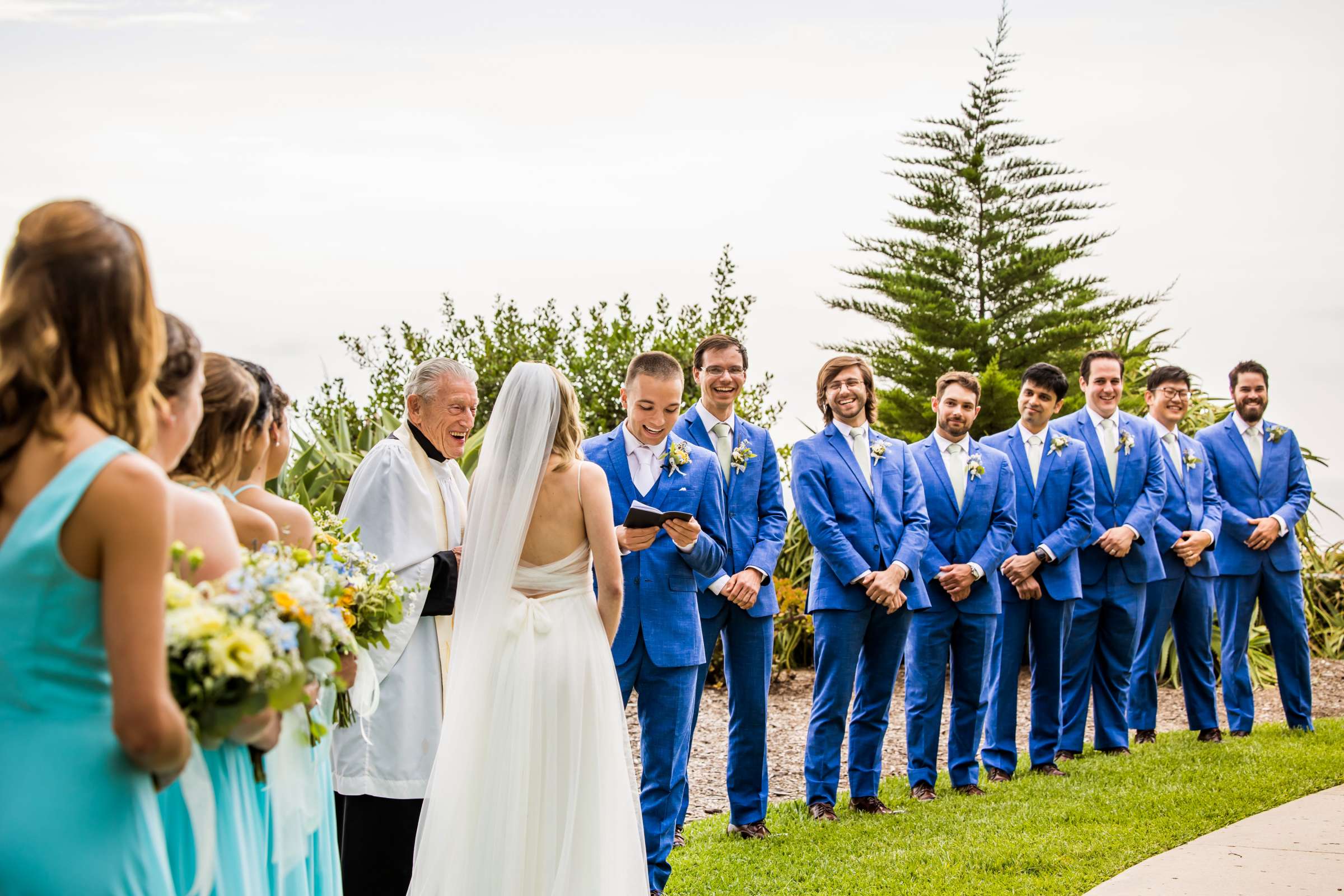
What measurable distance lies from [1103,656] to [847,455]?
2837 millimetres

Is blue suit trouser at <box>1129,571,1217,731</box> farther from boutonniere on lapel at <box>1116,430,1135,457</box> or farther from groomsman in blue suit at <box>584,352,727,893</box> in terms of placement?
groomsman in blue suit at <box>584,352,727,893</box>

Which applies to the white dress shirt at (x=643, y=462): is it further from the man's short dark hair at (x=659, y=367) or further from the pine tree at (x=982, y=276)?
the pine tree at (x=982, y=276)

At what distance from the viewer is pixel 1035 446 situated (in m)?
7.96

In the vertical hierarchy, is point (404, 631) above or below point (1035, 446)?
below

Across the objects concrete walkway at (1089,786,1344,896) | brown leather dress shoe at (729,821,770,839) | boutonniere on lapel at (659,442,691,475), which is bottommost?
brown leather dress shoe at (729,821,770,839)

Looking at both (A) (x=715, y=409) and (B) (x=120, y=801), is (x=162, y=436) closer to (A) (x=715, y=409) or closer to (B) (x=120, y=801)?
(B) (x=120, y=801)

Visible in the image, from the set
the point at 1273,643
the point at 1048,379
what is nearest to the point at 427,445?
the point at 1048,379

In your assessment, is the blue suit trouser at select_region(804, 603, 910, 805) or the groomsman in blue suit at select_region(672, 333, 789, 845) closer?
the groomsman in blue suit at select_region(672, 333, 789, 845)

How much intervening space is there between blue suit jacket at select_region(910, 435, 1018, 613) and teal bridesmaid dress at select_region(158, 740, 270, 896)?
15.5 feet

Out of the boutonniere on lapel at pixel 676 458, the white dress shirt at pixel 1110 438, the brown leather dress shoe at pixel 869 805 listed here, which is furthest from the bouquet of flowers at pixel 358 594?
the white dress shirt at pixel 1110 438

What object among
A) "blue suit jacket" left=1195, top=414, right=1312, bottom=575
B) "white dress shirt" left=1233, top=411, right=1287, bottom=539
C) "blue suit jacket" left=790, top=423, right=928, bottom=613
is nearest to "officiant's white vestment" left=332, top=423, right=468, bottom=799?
"blue suit jacket" left=790, top=423, right=928, bottom=613

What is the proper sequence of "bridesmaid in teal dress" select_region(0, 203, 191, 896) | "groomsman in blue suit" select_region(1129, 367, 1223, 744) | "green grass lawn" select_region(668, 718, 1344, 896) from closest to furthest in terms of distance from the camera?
1. "bridesmaid in teal dress" select_region(0, 203, 191, 896)
2. "green grass lawn" select_region(668, 718, 1344, 896)
3. "groomsman in blue suit" select_region(1129, 367, 1223, 744)

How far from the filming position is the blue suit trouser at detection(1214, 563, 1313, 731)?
858 cm

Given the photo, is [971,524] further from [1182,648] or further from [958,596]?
[1182,648]
